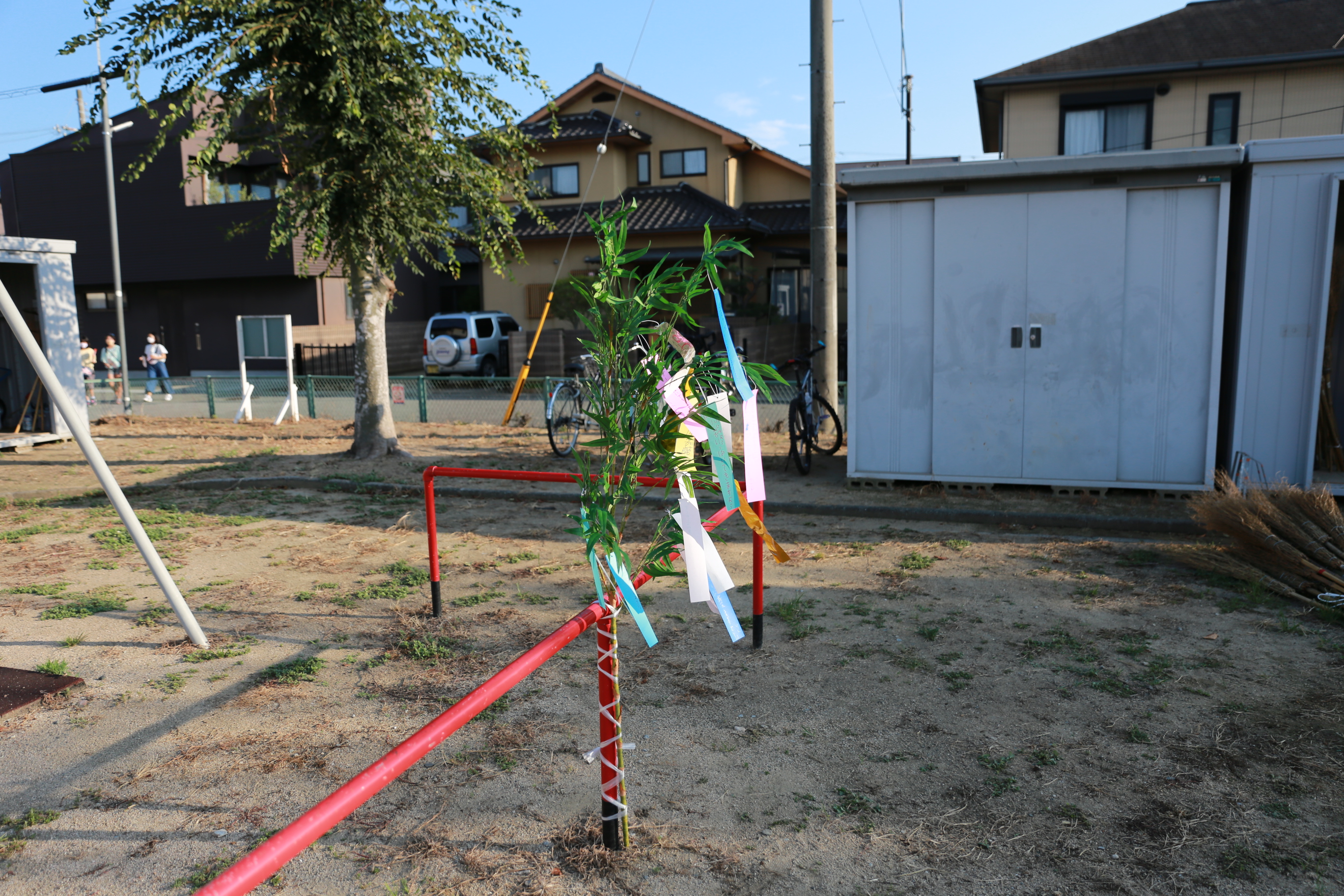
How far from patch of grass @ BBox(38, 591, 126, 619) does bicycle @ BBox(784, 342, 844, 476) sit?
234 inches

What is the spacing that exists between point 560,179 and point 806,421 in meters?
20.9

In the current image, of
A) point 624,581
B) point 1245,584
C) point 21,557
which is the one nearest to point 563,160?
point 21,557

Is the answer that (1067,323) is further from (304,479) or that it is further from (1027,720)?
(304,479)

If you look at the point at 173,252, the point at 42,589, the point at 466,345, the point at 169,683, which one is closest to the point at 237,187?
the point at 173,252

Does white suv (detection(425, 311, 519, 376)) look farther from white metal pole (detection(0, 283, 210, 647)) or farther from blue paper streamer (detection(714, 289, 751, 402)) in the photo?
blue paper streamer (detection(714, 289, 751, 402))

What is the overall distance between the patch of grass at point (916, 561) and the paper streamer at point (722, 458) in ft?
12.3

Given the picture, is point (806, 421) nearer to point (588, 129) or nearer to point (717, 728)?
point (717, 728)

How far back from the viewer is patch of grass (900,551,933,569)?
626 cm

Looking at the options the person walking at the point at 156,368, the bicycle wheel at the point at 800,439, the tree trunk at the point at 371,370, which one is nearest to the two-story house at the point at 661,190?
the person walking at the point at 156,368

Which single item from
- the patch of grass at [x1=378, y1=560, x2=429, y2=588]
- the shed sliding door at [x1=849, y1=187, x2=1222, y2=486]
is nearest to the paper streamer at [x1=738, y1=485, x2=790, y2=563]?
the patch of grass at [x1=378, y1=560, x2=429, y2=588]

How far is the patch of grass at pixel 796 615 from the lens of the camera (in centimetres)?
502

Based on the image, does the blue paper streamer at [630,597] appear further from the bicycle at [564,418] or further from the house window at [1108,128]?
the house window at [1108,128]

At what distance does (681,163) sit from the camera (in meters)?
27.8

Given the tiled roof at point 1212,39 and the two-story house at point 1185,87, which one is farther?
the tiled roof at point 1212,39
